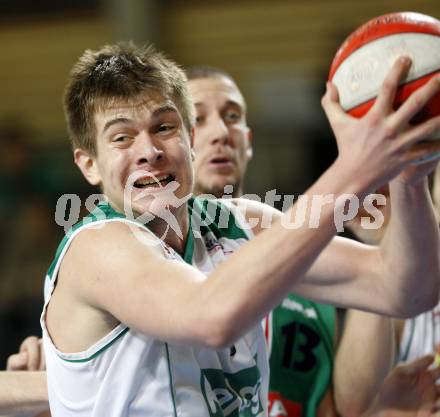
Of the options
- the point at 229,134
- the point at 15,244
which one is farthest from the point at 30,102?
the point at 229,134

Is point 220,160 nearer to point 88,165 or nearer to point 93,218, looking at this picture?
point 88,165

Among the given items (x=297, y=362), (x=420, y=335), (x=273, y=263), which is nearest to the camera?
(x=273, y=263)

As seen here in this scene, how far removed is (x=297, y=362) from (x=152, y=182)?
1.61 metres

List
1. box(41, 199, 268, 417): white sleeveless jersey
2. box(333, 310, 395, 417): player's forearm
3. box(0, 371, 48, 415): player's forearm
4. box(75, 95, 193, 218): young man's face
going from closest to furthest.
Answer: box(41, 199, 268, 417): white sleeveless jersey < box(75, 95, 193, 218): young man's face < box(0, 371, 48, 415): player's forearm < box(333, 310, 395, 417): player's forearm

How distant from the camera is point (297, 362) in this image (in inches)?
154

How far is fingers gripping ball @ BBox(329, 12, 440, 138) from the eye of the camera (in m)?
2.00

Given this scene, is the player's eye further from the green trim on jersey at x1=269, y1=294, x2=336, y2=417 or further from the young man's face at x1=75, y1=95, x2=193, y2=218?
the young man's face at x1=75, y1=95, x2=193, y2=218

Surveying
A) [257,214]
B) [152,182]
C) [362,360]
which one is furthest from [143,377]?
[362,360]

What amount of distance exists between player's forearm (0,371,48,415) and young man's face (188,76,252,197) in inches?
60.9

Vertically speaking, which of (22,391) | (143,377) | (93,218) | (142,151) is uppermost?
(142,151)

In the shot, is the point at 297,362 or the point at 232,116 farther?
the point at 232,116

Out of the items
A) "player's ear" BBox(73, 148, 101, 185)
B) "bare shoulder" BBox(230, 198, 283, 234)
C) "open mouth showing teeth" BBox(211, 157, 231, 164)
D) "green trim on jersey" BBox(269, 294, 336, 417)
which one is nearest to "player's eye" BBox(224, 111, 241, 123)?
"open mouth showing teeth" BBox(211, 157, 231, 164)

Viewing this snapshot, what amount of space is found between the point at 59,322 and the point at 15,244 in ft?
17.2

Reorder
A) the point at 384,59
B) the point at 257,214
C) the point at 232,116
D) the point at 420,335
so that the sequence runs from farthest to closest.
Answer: the point at 232,116 < the point at 420,335 < the point at 257,214 < the point at 384,59
